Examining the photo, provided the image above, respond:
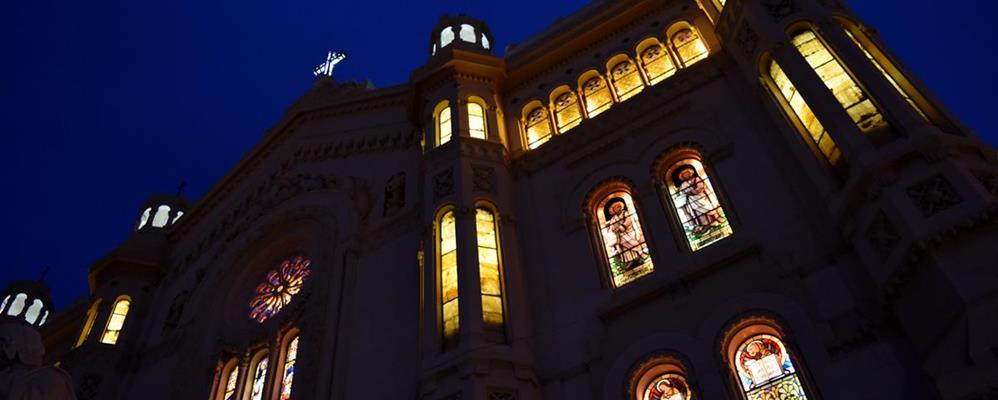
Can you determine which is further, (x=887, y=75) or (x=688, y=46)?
(x=688, y=46)

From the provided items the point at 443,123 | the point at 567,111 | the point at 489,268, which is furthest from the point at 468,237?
the point at 567,111

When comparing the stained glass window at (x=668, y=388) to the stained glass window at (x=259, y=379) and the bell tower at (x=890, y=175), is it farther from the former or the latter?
the stained glass window at (x=259, y=379)

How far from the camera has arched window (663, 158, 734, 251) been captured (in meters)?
11.9

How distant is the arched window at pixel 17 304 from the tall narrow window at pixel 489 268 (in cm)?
2348

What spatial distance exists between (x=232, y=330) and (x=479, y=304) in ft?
28.4

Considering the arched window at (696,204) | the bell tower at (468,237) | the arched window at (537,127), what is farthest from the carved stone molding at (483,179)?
the arched window at (696,204)

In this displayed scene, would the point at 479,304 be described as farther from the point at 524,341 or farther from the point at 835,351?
the point at 835,351

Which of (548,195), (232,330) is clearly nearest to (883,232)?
(548,195)

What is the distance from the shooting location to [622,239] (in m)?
12.9

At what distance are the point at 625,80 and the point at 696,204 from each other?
14.1 ft

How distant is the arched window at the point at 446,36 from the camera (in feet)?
61.3

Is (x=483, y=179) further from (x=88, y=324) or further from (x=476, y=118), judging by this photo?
(x=88, y=324)

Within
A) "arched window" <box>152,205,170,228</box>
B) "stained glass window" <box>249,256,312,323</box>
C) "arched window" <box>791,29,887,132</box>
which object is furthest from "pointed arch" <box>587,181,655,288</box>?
"arched window" <box>152,205,170,228</box>

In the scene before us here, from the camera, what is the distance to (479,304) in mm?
11836
